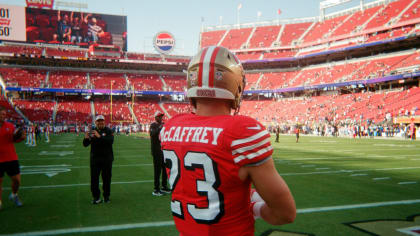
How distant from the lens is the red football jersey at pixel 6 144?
565cm

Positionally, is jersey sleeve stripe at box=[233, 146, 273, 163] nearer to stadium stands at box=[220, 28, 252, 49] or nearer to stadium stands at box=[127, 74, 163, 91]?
stadium stands at box=[127, 74, 163, 91]

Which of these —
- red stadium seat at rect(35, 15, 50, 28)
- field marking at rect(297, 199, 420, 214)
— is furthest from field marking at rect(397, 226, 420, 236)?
red stadium seat at rect(35, 15, 50, 28)

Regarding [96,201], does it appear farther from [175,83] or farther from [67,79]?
[175,83]

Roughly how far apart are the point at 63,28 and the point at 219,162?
61.2m

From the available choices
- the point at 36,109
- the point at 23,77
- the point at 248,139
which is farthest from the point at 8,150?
the point at 23,77

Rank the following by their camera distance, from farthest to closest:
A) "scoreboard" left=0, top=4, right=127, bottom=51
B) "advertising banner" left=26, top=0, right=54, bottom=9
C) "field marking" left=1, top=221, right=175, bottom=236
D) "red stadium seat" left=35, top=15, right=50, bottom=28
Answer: "advertising banner" left=26, top=0, right=54, bottom=9 < "red stadium seat" left=35, top=15, right=50, bottom=28 < "scoreboard" left=0, top=4, right=127, bottom=51 < "field marking" left=1, top=221, right=175, bottom=236

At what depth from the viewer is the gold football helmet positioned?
1647 millimetres

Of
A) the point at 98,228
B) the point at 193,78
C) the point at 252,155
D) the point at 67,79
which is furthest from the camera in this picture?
the point at 67,79

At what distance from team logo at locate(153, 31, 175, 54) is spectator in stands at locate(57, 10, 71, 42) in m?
16.1

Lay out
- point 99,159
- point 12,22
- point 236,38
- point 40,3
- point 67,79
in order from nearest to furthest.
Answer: point 99,159 < point 12,22 < point 67,79 < point 40,3 < point 236,38

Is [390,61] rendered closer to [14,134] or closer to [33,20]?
[14,134]

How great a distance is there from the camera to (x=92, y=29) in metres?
55.7

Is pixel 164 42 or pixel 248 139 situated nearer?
pixel 248 139

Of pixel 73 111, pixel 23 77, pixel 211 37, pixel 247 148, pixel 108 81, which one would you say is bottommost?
pixel 247 148
